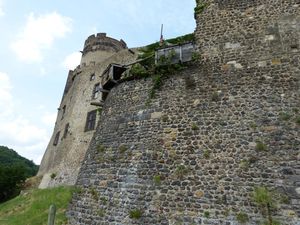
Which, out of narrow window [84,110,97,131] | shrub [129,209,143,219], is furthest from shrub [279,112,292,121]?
narrow window [84,110,97,131]

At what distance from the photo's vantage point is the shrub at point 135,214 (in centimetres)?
803

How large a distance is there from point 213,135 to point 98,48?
21.8 meters

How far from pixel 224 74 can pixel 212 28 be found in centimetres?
230

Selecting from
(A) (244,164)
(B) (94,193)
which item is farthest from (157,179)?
(A) (244,164)

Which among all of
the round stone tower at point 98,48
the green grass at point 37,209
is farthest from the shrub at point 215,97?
the round stone tower at point 98,48

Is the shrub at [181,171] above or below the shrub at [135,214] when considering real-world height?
above

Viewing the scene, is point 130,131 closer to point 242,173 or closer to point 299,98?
point 242,173

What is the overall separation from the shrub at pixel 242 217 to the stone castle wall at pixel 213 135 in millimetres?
92

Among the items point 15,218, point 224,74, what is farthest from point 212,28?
point 15,218

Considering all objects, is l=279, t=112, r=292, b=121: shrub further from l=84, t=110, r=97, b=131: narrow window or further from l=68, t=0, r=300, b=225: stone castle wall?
l=84, t=110, r=97, b=131: narrow window

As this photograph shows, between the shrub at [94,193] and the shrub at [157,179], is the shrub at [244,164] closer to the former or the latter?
the shrub at [157,179]

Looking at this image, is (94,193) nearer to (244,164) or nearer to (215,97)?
(244,164)

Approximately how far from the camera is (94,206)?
9.04 meters

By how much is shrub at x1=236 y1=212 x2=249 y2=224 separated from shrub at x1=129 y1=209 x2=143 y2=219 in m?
2.69
